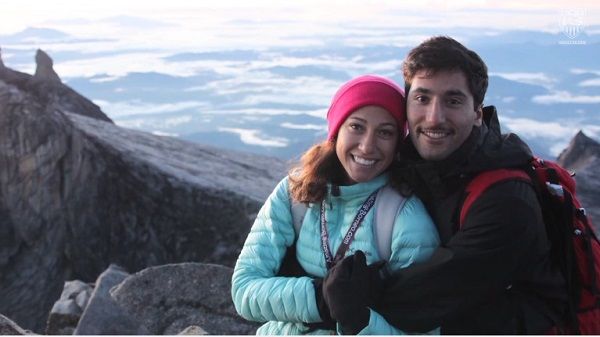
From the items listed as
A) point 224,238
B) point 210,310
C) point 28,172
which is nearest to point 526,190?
point 210,310

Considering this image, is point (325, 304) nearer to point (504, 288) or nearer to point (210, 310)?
point (504, 288)

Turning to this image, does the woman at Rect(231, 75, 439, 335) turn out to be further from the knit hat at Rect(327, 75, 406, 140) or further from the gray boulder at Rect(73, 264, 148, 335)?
the gray boulder at Rect(73, 264, 148, 335)

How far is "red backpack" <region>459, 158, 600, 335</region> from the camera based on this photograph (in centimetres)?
322

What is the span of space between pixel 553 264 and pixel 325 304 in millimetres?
1113

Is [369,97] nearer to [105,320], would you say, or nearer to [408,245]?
[408,245]

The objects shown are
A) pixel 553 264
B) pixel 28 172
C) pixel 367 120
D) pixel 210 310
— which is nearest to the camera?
pixel 553 264

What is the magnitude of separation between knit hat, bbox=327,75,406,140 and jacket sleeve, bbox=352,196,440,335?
0.53 m

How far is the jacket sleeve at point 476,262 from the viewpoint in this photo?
307 cm

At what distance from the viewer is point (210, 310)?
752 cm

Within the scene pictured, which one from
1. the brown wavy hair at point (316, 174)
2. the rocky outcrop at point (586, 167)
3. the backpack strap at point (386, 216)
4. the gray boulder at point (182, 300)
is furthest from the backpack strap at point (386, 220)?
the rocky outcrop at point (586, 167)

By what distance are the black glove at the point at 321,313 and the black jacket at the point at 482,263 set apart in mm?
278

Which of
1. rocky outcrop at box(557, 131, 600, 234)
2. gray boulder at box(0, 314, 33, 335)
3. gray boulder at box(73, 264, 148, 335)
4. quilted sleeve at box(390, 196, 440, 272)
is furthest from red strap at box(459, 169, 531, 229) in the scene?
rocky outcrop at box(557, 131, 600, 234)

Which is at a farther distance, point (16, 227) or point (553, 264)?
point (16, 227)

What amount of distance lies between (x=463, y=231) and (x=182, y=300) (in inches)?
198
